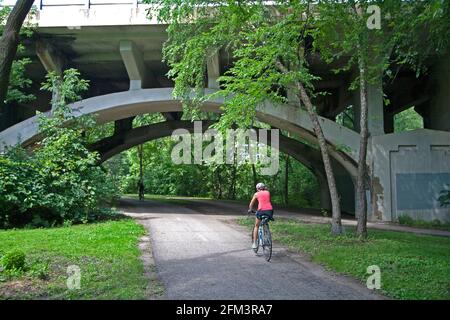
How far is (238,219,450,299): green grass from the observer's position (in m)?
6.39

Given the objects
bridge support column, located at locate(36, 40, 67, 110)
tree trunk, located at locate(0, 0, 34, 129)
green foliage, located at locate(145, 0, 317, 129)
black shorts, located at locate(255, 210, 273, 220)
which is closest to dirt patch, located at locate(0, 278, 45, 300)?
tree trunk, located at locate(0, 0, 34, 129)

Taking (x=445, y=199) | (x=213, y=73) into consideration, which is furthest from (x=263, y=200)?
(x=445, y=199)

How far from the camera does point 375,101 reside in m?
18.6

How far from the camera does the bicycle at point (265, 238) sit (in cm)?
866

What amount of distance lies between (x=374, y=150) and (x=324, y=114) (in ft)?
29.6

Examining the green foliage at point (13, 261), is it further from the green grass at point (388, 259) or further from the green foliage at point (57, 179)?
the green foliage at point (57, 179)

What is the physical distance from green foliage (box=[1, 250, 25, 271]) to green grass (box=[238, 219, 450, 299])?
529cm

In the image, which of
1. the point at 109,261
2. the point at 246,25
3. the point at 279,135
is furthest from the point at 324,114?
the point at 109,261

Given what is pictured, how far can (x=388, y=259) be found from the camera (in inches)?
325

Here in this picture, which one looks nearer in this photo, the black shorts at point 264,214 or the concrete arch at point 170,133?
the black shorts at point 264,214

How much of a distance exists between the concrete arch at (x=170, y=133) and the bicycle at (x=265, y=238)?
18.4 meters

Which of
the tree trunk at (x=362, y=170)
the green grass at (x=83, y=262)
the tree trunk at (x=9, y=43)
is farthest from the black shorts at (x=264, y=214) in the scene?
the tree trunk at (x=9, y=43)

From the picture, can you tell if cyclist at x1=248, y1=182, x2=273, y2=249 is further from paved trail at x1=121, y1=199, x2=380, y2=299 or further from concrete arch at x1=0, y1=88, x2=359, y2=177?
concrete arch at x1=0, y1=88, x2=359, y2=177

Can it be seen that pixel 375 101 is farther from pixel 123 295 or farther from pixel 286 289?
pixel 123 295
